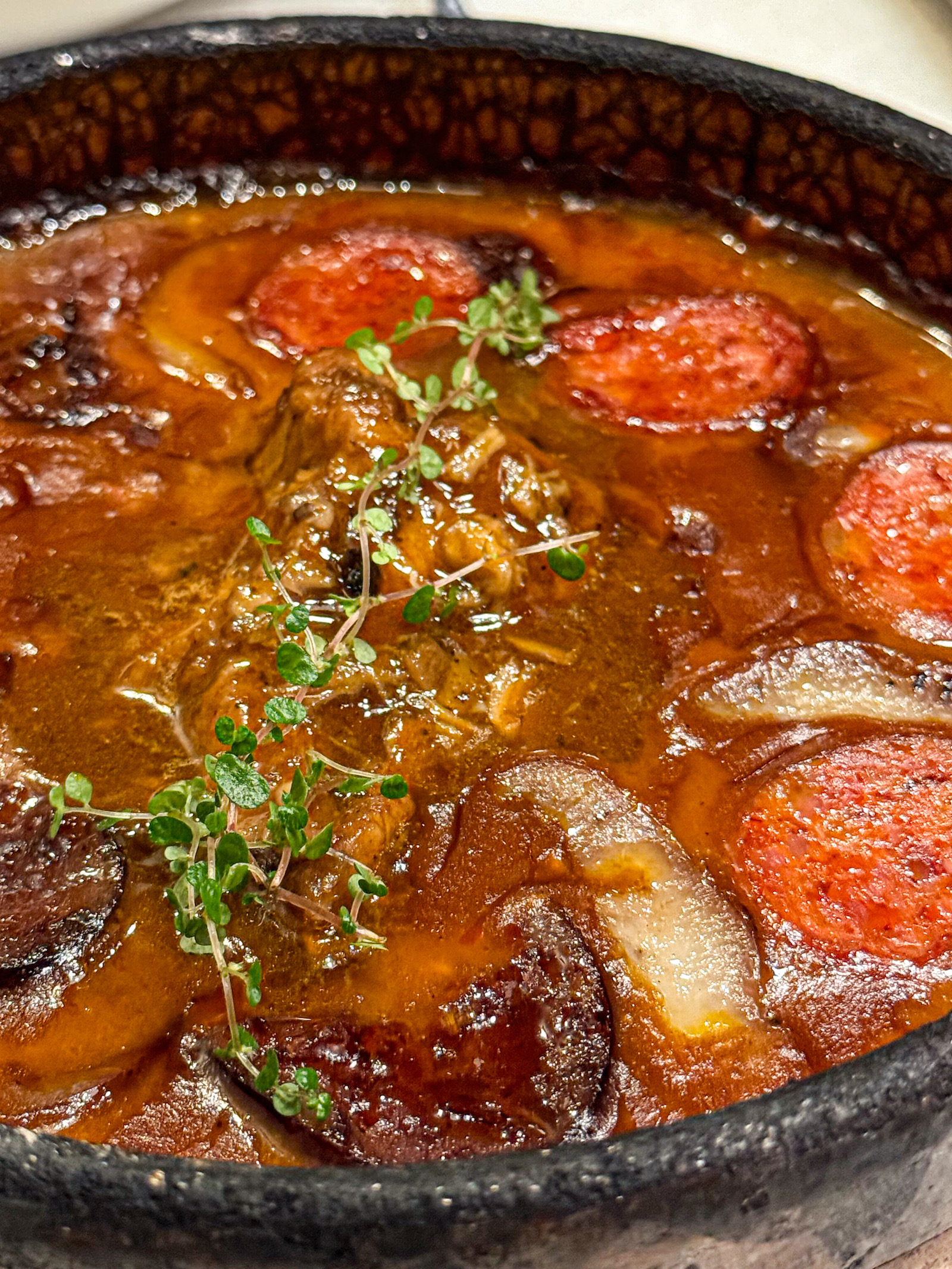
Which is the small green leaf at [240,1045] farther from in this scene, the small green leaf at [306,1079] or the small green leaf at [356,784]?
the small green leaf at [356,784]

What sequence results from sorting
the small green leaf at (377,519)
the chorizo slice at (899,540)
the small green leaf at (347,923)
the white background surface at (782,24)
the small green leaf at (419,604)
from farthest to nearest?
the white background surface at (782,24), the chorizo slice at (899,540), the small green leaf at (377,519), the small green leaf at (419,604), the small green leaf at (347,923)

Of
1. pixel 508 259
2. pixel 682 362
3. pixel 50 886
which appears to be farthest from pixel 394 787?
pixel 508 259

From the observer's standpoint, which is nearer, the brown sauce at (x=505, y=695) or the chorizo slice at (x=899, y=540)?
the brown sauce at (x=505, y=695)

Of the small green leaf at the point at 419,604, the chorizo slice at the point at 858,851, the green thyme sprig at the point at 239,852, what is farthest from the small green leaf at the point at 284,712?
Answer: the chorizo slice at the point at 858,851

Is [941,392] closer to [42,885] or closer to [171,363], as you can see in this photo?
[171,363]

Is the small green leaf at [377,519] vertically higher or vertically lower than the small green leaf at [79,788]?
higher

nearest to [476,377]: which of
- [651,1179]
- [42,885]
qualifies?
[42,885]
